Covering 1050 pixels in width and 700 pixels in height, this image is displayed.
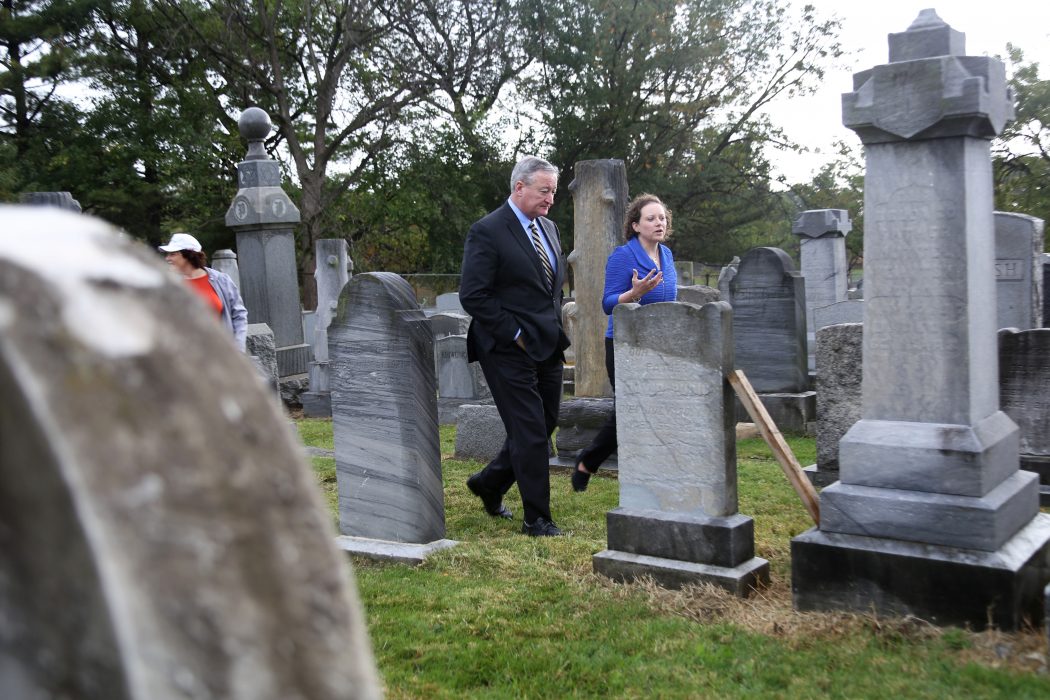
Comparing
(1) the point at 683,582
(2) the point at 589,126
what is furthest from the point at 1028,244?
(2) the point at 589,126

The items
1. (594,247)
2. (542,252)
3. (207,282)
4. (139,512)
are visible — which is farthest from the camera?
(594,247)

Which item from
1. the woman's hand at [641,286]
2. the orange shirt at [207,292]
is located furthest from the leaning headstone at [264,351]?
the woman's hand at [641,286]

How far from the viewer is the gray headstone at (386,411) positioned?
215 inches

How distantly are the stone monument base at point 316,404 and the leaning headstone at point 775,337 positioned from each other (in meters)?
5.62

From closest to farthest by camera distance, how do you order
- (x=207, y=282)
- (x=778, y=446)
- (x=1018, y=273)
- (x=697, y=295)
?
(x=778, y=446) < (x=207, y=282) < (x=1018, y=273) < (x=697, y=295)

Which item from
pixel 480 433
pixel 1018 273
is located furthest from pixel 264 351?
pixel 1018 273

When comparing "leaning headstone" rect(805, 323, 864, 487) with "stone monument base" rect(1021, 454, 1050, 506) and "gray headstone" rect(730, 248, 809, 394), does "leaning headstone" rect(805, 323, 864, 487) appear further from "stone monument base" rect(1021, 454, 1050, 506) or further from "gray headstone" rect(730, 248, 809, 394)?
"gray headstone" rect(730, 248, 809, 394)

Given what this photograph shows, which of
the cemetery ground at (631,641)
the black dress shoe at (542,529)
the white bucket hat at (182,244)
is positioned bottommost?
the cemetery ground at (631,641)

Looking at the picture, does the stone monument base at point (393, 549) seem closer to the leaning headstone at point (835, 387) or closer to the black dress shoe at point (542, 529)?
the black dress shoe at point (542, 529)

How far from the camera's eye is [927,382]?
4.10 metres

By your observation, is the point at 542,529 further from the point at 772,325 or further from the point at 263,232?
the point at 263,232

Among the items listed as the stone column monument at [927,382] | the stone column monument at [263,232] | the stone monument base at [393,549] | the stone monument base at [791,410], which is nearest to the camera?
the stone column monument at [927,382]

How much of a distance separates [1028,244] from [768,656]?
248 inches

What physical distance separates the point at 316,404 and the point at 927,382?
32.4 ft
